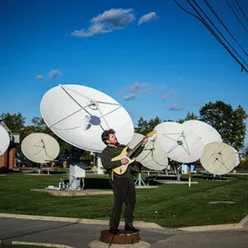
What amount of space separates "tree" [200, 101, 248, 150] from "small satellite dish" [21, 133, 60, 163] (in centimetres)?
5425

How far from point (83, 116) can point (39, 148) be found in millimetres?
22499

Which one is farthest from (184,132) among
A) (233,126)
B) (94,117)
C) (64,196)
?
(233,126)

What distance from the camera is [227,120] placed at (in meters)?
92.2

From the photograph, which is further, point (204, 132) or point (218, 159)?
point (204, 132)

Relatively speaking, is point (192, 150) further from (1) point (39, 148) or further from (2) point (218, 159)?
(1) point (39, 148)

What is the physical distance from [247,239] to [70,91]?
14508 mm

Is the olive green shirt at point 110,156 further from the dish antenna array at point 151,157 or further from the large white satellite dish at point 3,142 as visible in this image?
the large white satellite dish at point 3,142

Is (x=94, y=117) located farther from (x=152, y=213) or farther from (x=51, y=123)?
(x=152, y=213)

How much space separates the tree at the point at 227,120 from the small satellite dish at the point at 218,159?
179 feet

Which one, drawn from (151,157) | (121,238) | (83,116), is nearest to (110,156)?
(121,238)

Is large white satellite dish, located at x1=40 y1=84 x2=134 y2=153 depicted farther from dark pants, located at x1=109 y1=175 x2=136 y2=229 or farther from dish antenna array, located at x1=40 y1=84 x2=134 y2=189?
dark pants, located at x1=109 y1=175 x2=136 y2=229

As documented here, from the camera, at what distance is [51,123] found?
20312 mm

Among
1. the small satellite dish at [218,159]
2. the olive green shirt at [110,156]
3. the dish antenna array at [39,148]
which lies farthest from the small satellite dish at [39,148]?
the olive green shirt at [110,156]

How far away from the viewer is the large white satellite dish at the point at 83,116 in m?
20.3
